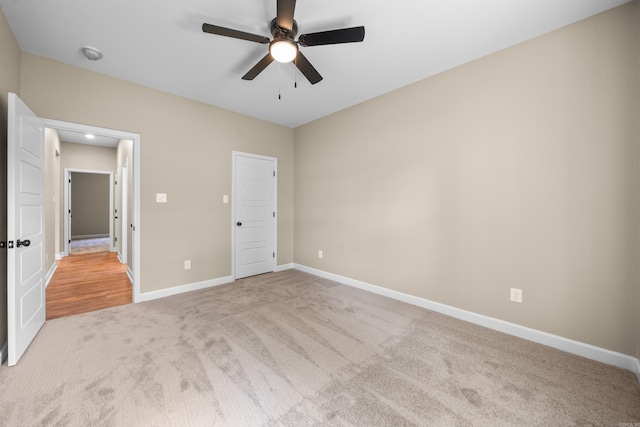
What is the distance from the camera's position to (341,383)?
1.73m

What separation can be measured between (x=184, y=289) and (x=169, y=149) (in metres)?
1.94

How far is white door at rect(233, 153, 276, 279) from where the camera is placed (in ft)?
13.5

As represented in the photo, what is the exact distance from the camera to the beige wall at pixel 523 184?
192 centimetres

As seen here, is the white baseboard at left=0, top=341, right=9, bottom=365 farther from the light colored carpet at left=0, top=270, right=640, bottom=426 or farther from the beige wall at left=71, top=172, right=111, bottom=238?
the beige wall at left=71, top=172, right=111, bottom=238

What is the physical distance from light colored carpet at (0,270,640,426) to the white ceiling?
2725 millimetres

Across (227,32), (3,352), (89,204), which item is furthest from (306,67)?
(89,204)

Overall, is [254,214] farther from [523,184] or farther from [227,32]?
[523,184]

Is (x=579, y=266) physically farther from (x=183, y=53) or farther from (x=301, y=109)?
(x=183, y=53)

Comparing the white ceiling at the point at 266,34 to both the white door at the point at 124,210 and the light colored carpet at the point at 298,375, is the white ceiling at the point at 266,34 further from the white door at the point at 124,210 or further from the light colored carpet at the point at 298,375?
the light colored carpet at the point at 298,375

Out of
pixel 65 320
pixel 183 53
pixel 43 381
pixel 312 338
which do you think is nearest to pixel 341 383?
pixel 312 338

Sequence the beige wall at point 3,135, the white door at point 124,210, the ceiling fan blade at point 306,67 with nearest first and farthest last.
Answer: the beige wall at point 3,135 → the ceiling fan blade at point 306,67 → the white door at point 124,210

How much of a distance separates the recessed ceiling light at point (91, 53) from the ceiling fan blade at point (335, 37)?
6.95 feet

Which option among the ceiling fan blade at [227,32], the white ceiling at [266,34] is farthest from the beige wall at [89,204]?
the ceiling fan blade at [227,32]

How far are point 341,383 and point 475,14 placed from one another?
2.97 m
